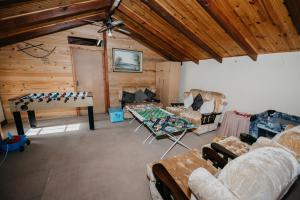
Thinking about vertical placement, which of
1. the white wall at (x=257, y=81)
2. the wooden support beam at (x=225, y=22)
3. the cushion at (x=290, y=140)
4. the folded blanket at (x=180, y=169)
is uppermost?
the wooden support beam at (x=225, y=22)

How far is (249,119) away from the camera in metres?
2.86

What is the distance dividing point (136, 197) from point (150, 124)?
4.19 feet

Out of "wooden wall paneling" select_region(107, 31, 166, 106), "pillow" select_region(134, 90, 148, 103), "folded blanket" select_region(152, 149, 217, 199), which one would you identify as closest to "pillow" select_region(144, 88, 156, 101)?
"pillow" select_region(134, 90, 148, 103)

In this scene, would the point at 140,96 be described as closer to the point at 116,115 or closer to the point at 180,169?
the point at 116,115

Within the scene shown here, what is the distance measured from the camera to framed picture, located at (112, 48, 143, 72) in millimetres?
4918

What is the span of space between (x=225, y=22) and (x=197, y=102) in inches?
87.6

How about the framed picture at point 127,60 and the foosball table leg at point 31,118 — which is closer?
the foosball table leg at point 31,118

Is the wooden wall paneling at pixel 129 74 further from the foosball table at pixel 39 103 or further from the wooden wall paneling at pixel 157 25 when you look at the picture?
the foosball table at pixel 39 103

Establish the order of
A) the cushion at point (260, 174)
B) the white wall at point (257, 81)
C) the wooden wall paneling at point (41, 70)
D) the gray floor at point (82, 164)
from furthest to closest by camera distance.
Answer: the wooden wall paneling at point (41, 70) < the white wall at point (257, 81) < the gray floor at point (82, 164) < the cushion at point (260, 174)

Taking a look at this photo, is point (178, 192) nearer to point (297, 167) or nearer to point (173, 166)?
point (173, 166)

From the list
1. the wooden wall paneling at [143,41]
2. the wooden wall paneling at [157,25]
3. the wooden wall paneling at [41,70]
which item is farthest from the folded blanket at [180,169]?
the wooden wall paneling at [41,70]

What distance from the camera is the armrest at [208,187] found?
781 mm

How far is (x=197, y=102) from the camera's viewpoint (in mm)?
4098

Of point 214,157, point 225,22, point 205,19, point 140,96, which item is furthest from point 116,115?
point 225,22
